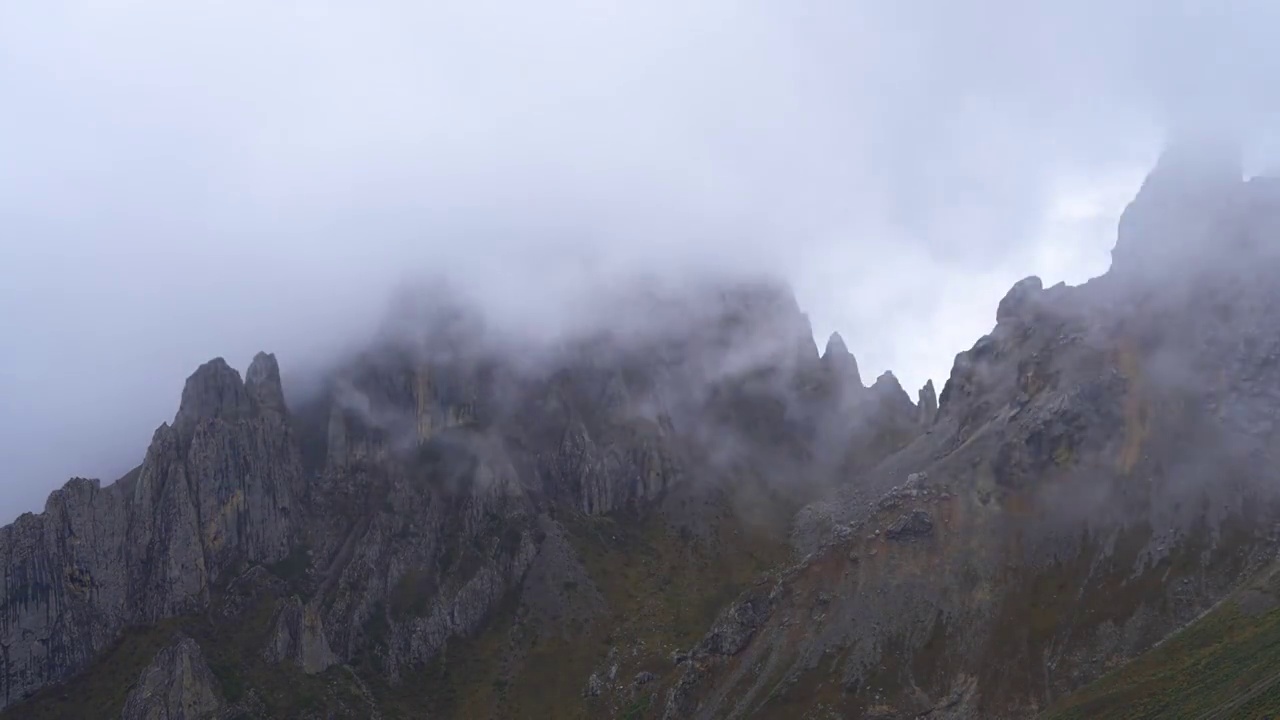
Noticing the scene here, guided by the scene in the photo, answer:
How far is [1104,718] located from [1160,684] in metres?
11.3

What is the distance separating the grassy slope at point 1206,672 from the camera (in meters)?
155

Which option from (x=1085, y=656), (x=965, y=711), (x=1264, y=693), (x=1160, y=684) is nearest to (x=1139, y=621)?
(x=1085, y=656)

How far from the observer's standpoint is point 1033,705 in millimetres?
191250

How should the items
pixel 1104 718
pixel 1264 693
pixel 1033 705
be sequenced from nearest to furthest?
1. pixel 1264 693
2. pixel 1104 718
3. pixel 1033 705

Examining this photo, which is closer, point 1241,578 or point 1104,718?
point 1104,718

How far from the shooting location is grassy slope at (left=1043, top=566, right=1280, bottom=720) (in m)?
155

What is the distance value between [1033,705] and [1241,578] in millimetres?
46505

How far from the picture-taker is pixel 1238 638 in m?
176

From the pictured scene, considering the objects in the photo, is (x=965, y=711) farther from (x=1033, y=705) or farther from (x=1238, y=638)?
(x=1238, y=638)

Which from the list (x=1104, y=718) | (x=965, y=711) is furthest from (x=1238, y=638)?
(x=965, y=711)

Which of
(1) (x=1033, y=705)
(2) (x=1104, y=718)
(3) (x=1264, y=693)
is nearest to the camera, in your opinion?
(3) (x=1264, y=693)

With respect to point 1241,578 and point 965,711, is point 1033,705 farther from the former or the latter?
point 1241,578

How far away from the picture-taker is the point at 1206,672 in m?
170

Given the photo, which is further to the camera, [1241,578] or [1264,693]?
[1241,578]
